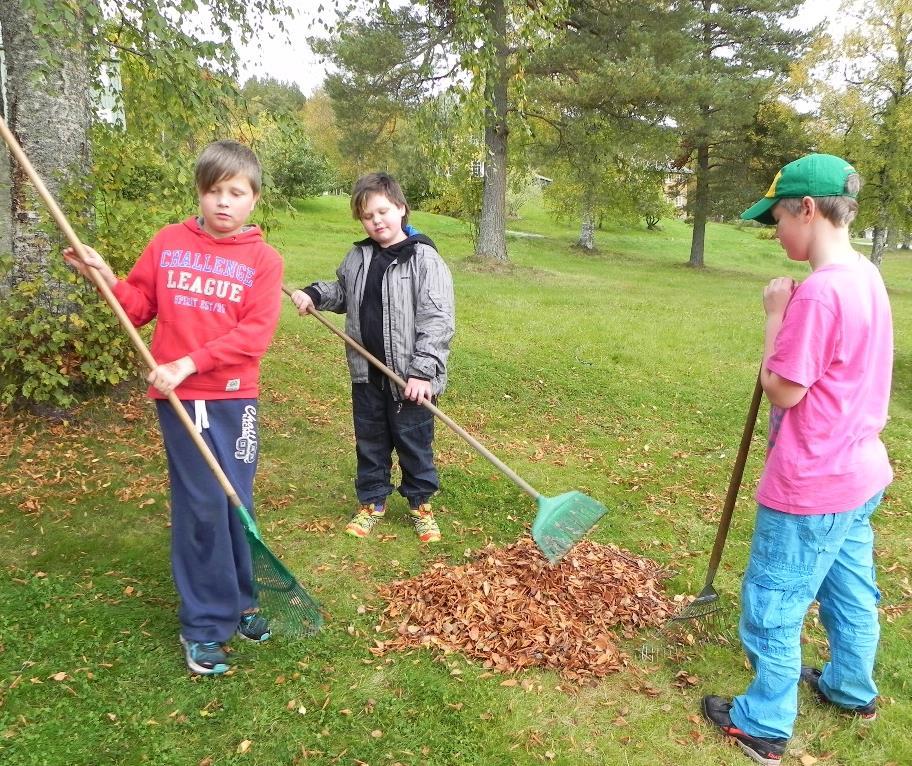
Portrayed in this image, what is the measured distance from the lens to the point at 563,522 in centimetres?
385

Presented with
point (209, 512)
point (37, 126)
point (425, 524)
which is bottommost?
point (425, 524)

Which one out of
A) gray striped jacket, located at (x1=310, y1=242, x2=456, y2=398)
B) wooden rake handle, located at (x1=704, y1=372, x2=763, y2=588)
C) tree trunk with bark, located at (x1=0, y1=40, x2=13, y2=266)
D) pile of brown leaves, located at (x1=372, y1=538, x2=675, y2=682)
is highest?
tree trunk with bark, located at (x1=0, y1=40, x2=13, y2=266)

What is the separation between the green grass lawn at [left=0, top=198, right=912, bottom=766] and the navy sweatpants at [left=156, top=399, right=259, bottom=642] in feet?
0.95

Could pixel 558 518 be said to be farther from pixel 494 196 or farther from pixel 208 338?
pixel 494 196

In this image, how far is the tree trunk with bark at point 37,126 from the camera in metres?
4.92

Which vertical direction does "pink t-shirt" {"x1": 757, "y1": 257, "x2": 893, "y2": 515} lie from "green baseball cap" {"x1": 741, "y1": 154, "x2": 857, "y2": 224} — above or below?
below

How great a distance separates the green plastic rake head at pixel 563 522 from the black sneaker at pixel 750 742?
103 centimetres

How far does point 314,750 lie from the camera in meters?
2.81

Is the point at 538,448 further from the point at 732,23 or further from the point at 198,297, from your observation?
the point at 732,23

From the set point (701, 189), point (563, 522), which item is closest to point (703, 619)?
point (563, 522)

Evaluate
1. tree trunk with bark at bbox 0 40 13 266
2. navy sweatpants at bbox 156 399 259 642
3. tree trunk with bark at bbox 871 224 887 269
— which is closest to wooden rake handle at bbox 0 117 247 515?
navy sweatpants at bbox 156 399 259 642

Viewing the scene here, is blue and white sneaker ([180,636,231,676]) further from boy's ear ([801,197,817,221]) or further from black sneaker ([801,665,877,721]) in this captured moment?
boy's ear ([801,197,817,221])

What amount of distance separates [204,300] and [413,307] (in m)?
1.41

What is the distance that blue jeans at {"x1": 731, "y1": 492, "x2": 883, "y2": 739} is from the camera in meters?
2.67
